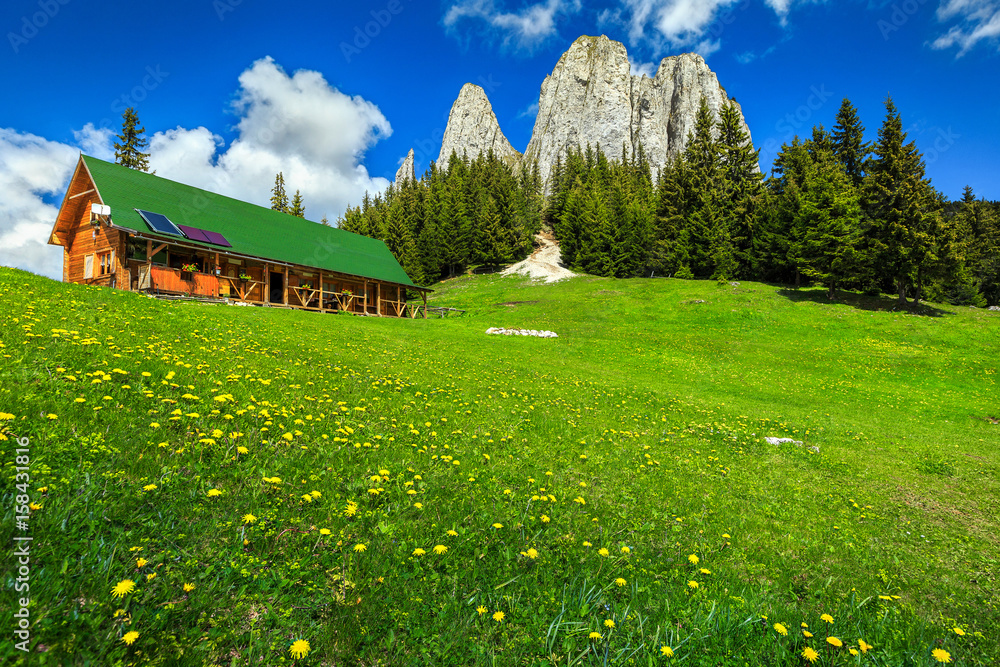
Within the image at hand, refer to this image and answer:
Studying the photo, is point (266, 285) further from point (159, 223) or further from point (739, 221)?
point (739, 221)

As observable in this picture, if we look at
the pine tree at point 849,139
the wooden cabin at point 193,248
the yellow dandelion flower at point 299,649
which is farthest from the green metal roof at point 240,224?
the pine tree at point 849,139

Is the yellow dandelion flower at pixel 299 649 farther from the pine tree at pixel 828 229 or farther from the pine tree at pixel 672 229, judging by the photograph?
the pine tree at pixel 672 229

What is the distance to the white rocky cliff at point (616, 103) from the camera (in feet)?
501

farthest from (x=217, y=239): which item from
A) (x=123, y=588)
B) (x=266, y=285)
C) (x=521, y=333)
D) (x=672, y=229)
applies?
(x=672, y=229)

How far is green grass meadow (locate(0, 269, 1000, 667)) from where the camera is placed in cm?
321

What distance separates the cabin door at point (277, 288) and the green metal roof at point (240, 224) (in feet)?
6.36

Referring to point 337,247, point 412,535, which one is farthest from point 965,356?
point 337,247

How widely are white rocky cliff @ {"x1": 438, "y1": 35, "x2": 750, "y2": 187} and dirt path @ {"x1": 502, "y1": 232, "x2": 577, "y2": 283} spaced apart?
286 ft

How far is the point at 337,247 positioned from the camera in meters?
38.8

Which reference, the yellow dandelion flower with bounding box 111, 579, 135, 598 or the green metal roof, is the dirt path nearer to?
the green metal roof

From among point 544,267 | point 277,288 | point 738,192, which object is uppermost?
point 738,192

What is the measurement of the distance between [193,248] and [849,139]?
7817 cm

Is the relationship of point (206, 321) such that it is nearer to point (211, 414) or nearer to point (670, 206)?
point (211, 414)

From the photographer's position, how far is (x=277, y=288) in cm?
3322
